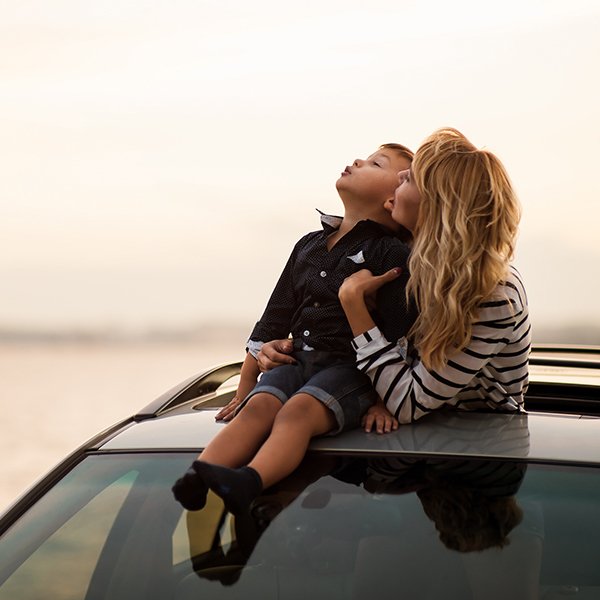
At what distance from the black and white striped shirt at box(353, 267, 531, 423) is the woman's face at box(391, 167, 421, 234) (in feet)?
1.09

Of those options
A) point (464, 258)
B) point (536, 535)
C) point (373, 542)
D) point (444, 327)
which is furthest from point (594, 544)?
point (464, 258)

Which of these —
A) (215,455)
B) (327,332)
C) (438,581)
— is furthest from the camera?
(327,332)

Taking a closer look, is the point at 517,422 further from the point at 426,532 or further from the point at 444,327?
the point at 426,532

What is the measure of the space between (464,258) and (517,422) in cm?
44

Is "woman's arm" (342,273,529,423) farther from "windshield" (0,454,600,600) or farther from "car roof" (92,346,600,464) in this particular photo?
"windshield" (0,454,600,600)

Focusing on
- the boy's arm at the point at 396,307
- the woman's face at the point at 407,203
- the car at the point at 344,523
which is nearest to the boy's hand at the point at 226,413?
the car at the point at 344,523

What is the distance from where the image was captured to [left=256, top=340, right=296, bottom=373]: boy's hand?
209 centimetres

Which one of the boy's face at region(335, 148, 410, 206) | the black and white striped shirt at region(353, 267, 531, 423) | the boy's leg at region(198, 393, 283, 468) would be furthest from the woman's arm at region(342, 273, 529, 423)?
the boy's face at region(335, 148, 410, 206)

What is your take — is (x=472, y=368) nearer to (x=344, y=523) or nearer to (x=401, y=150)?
(x=344, y=523)

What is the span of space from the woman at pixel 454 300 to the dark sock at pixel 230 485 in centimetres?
42

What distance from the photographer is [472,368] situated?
1.79 metres

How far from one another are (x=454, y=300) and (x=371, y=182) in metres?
0.66

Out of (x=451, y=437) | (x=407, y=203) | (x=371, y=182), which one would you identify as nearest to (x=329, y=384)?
(x=451, y=437)

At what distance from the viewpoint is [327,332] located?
2.11m
